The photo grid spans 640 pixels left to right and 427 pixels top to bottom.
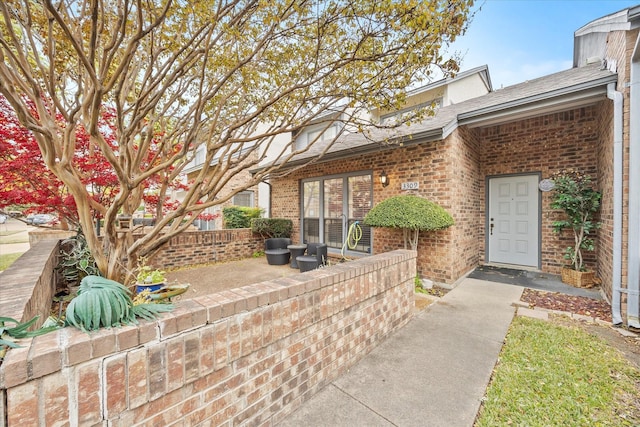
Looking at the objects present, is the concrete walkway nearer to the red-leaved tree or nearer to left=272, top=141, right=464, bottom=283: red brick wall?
left=272, top=141, right=464, bottom=283: red brick wall

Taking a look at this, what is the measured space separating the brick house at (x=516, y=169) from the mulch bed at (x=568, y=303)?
22 cm

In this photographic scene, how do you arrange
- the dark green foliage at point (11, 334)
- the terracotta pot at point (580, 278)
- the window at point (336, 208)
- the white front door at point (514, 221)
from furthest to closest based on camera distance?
1. the window at point (336, 208)
2. the white front door at point (514, 221)
3. the terracotta pot at point (580, 278)
4. the dark green foliage at point (11, 334)

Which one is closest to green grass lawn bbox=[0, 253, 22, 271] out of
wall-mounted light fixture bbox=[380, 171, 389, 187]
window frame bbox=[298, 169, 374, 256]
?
window frame bbox=[298, 169, 374, 256]

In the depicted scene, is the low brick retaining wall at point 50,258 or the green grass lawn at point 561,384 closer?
the low brick retaining wall at point 50,258

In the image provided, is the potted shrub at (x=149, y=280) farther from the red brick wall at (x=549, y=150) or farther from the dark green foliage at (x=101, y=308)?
the red brick wall at (x=549, y=150)

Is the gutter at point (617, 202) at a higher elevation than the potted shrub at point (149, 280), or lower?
higher

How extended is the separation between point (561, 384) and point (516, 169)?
5.24 metres

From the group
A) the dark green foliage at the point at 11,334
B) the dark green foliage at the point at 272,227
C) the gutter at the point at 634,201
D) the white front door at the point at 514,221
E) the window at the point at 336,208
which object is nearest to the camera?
the dark green foliage at the point at 11,334

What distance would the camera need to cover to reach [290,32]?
371 centimetres

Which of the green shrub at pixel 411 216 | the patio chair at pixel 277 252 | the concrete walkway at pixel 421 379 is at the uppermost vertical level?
the green shrub at pixel 411 216

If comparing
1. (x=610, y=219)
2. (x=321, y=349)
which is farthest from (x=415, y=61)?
(x=610, y=219)

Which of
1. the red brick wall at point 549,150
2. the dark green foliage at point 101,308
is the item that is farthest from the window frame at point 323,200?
the dark green foliage at point 101,308

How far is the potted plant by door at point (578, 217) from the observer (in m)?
4.91

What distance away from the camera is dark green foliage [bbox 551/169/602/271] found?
4910 millimetres
